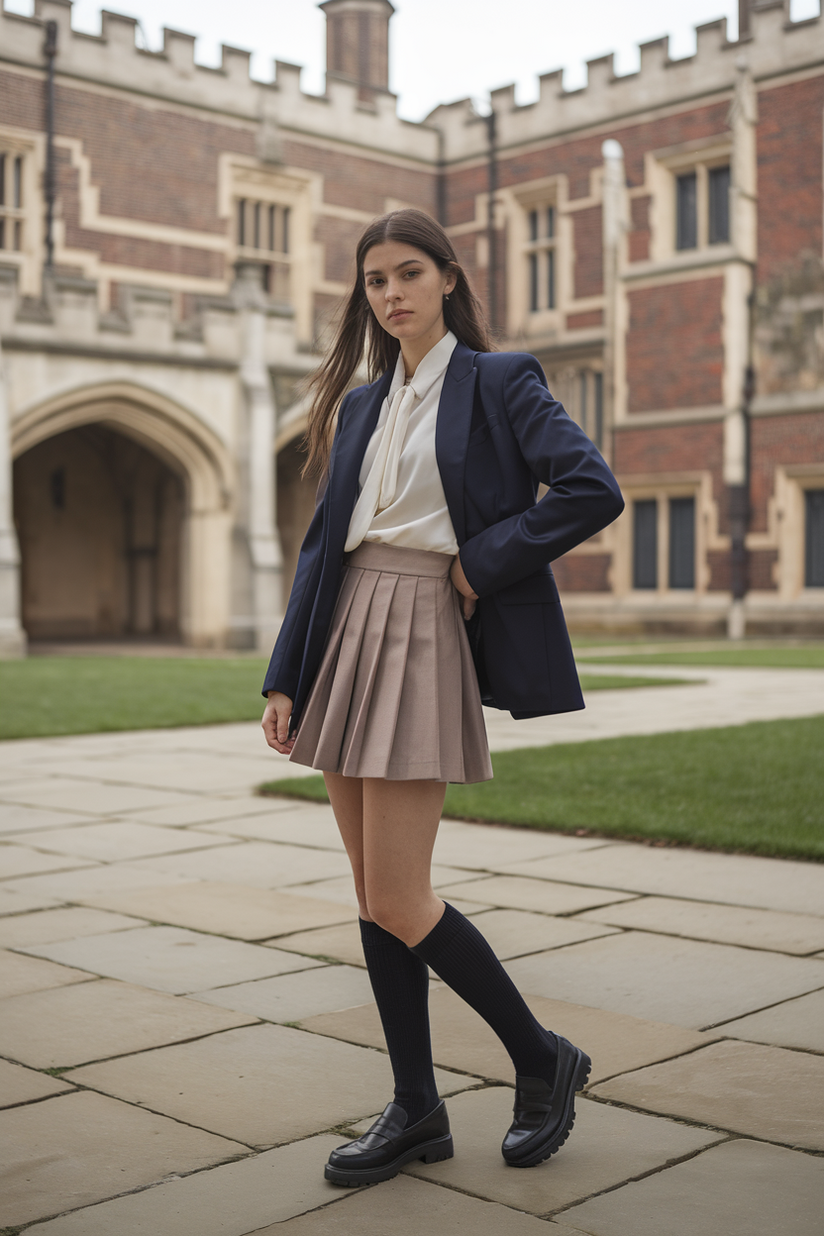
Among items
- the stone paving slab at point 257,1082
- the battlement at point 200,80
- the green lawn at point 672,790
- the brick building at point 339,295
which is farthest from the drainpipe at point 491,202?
the stone paving slab at point 257,1082

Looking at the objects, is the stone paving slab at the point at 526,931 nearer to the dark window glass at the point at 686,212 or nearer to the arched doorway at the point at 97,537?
the dark window glass at the point at 686,212

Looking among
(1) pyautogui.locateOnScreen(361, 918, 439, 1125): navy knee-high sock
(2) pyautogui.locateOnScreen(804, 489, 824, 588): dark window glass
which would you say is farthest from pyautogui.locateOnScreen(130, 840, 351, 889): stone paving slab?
(2) pyautogui.locateOnScreen(804, 489, 824, 588): dark window glass

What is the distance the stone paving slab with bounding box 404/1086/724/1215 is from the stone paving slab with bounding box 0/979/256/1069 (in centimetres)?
70

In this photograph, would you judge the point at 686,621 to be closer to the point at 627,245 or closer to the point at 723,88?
the point at 627,245

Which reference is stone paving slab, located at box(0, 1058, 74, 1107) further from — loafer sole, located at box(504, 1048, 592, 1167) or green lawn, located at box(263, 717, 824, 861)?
green lawn, located at box(263, 717, 824, 861)

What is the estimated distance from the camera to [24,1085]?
2553mm

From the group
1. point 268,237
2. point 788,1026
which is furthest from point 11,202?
point 788,1026

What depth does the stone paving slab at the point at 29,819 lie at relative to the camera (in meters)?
5.34

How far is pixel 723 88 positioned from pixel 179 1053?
21.1m

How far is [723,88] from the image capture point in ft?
69.0

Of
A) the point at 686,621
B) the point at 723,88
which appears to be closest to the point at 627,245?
the point at 723,88

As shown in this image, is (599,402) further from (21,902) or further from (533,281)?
(21,902)

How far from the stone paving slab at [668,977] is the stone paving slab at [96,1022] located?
768 mm

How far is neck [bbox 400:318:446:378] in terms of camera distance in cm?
234
